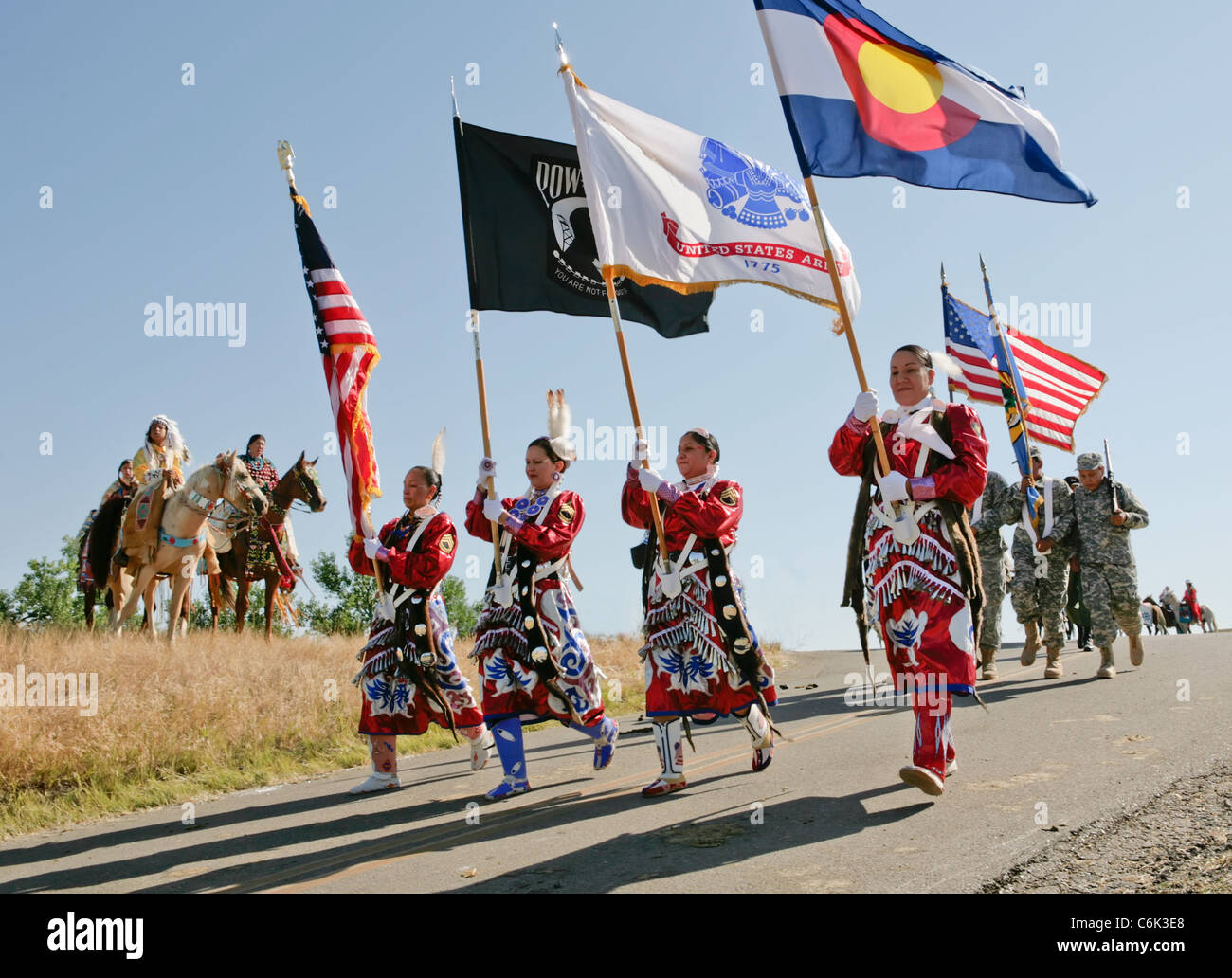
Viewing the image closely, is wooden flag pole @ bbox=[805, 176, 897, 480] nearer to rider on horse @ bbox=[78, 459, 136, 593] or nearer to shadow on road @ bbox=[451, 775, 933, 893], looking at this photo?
shadow on road @ bbox=[451, 775, 933, 893]

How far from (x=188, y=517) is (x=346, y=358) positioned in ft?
23.7

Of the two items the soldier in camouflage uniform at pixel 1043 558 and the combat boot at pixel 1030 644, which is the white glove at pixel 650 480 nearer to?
the soldier in camouflage uniform at pixel 1043 558

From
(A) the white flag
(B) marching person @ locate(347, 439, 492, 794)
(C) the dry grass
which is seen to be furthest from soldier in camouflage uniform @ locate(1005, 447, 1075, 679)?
(B) marching person @ locate(347, 439, 492, 794)

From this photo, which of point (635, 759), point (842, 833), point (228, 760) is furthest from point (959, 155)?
point (228, 760)

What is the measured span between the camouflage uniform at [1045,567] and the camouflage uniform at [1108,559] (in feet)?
0.75

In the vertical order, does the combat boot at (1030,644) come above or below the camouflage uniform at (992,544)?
below

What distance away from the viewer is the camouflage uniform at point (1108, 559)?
11109 mm

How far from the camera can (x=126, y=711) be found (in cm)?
814

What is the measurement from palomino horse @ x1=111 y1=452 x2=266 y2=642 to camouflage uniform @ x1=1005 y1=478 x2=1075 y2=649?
9.56 m

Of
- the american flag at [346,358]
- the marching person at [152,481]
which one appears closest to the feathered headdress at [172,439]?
the marching person at [152,481]

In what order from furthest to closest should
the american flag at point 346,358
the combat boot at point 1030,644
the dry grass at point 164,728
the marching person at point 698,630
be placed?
the combat boot at point 1030,644 → the american flag at point 346,358 → the dry grass at point 164,728 → the marching person at point 698,630

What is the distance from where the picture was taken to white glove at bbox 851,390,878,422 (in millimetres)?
5727

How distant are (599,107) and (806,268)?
194 centimetres

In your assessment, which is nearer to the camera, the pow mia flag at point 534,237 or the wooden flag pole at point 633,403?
the wooden flag pole at point 633,403
